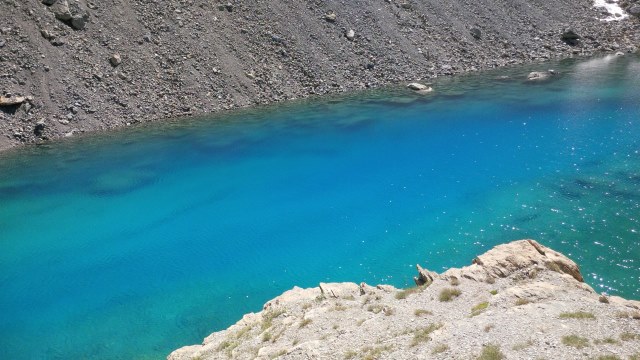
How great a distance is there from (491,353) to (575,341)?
185cm

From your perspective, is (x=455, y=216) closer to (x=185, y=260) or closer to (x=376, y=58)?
(x=185, y=260)

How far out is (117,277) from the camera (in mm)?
22406

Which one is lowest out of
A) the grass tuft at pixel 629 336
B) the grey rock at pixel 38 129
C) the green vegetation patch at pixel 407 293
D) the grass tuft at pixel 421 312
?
the grey rock at pixel 38 129

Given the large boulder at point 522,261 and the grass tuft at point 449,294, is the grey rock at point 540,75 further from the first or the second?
the grass tuft at point 449,294

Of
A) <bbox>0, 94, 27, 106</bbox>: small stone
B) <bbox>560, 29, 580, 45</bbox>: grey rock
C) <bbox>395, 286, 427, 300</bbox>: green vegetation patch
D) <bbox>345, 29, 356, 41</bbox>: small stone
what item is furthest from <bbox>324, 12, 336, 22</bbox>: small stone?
<bbox>395, 286, 427, 300</bbox>: green vegetation patch

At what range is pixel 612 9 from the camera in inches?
2803

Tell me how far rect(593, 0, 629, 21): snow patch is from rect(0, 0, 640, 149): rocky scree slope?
59.1 inches

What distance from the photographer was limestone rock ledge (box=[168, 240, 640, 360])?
35.6 feet

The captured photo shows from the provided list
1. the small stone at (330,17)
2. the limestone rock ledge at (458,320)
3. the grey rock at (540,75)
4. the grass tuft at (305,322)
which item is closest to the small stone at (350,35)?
the small stone at (330,17)

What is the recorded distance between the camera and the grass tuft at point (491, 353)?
10.4 meters

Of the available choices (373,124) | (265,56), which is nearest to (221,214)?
(373,124)

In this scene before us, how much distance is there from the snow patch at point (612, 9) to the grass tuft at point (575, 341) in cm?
7335

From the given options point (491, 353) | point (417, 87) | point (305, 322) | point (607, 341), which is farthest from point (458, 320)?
point (417, 87)

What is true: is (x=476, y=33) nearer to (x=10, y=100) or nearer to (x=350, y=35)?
(x=350, y=35)
